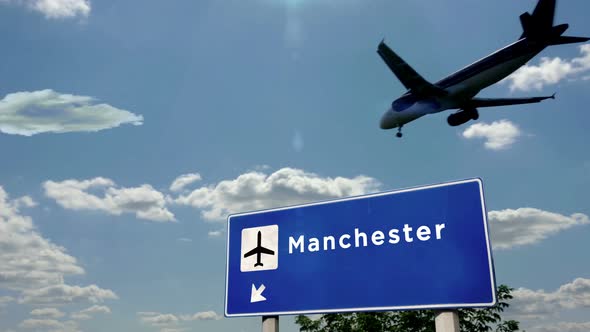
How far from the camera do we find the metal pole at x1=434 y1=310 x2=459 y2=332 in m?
7.41

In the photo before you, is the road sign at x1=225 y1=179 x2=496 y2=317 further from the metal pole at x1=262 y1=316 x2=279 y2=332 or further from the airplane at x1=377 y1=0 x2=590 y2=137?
the airplane at x1=377 y1=0 x2=590 y2=137

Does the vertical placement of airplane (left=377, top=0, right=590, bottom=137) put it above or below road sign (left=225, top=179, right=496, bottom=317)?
above

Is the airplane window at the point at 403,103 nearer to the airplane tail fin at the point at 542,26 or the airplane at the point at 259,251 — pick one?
the airplane tail fin at the point at 542,26

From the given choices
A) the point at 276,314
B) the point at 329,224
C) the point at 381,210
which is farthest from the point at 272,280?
the point at 381,210

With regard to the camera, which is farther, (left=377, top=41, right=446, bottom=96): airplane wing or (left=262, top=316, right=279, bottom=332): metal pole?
(left=377, top=41, right=446, bottom=96): airplane wing

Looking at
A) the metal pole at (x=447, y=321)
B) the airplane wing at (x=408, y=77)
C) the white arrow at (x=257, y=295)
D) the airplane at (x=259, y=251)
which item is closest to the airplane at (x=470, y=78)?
the airplane wing at (x=408, y=77)

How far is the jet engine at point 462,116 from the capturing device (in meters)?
44.7

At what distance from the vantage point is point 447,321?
293 inches

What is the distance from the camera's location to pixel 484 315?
3381 cm

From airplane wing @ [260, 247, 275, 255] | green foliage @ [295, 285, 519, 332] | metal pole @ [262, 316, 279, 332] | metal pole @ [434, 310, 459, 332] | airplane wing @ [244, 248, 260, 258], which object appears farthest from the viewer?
green foliage @ [295, 285, 519, 332]

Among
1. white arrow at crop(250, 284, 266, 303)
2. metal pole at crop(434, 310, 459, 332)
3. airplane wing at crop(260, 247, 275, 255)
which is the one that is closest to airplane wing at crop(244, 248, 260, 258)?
airplane wing at crop(260, 247, 275, 255)

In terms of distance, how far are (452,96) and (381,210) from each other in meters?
36.3

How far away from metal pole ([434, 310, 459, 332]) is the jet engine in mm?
39374

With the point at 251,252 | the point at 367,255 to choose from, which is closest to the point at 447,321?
the point at 367,255
